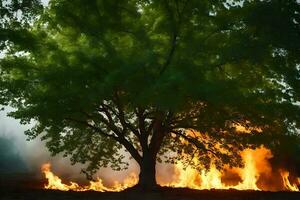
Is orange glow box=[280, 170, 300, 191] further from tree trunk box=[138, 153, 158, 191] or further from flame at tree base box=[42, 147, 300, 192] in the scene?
tree trunk box=[138, 153, 158, 191]

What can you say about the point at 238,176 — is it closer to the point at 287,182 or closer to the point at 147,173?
the point at 287,182

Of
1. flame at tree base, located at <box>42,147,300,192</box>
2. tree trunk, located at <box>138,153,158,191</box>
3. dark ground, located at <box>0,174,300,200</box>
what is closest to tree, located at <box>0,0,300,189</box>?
tree trunk, located at <box>138,153,158,191</box>

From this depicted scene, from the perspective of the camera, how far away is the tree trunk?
22.8 metres

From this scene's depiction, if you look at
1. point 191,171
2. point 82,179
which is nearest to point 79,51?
point 191,171

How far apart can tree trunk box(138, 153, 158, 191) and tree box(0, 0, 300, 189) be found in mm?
54

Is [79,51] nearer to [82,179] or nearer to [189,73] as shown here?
[189,73]

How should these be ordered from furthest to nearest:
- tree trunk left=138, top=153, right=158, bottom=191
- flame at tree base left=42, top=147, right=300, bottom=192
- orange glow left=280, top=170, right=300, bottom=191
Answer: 1. orange glow left=280, top=170, right=300, bottom=191
2. flame at tree base left=42, top=147, right=300, bottom=192
3. tree trunk left=138, top=153, right=158, bottom=191

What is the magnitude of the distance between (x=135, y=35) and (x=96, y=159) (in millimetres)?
8380

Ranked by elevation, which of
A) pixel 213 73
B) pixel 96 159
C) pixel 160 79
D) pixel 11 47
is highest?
pixel 11 47

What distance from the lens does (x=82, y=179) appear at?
128 ft

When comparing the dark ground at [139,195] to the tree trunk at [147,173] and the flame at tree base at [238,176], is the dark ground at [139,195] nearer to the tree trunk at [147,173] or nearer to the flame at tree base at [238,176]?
the tree trunk at [147,173]

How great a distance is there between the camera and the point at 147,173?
23.1 m

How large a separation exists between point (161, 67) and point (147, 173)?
260 inches

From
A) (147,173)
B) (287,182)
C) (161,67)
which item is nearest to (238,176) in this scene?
(287,182)
